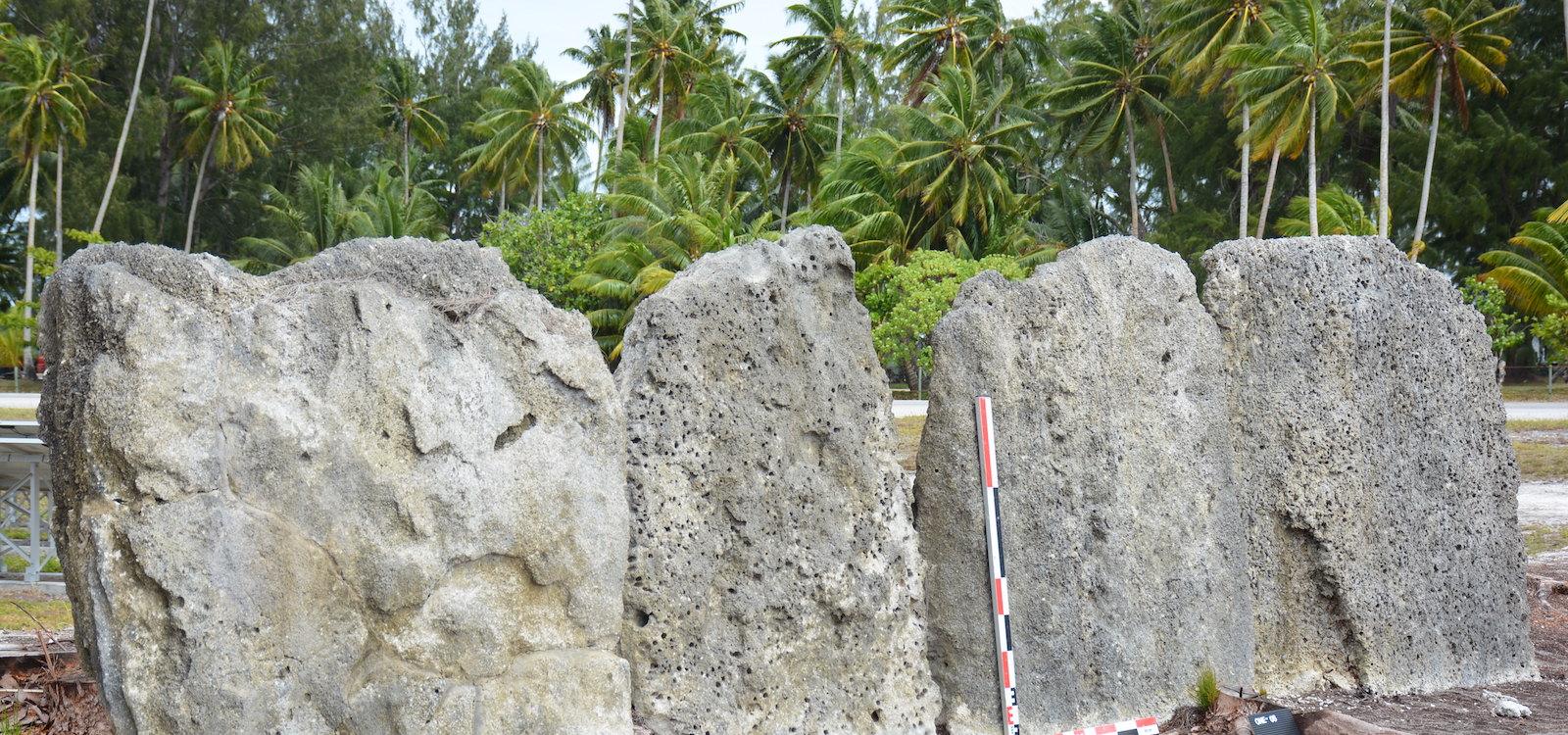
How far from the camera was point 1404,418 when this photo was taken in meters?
6.06

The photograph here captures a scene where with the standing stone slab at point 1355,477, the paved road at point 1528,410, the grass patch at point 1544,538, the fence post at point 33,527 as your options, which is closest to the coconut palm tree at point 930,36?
the paved road at point 1528,410

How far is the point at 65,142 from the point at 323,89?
8972 mm

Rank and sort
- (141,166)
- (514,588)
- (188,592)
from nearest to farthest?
(188,592) → (514,588) → (141,166)

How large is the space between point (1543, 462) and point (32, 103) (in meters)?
36.6

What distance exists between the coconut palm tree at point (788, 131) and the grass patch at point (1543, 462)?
2370 cm

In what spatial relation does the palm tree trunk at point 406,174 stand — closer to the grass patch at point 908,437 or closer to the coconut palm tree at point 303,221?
the coconut palm tree at point 303,221

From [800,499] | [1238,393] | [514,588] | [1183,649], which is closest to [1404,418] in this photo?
[1238,393]

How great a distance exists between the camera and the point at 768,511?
15.7 feet

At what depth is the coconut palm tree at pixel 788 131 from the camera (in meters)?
38.0

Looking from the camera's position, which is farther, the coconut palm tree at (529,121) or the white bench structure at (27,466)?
the coconut palm tree at (529,121)

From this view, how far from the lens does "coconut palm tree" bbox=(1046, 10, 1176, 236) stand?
3578 centimetres

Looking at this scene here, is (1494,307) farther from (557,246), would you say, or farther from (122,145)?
(122,145)

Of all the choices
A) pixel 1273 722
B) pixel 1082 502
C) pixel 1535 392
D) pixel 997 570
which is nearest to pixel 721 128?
pixel 1535 392

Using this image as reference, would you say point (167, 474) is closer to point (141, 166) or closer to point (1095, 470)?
point (1095, 470)
